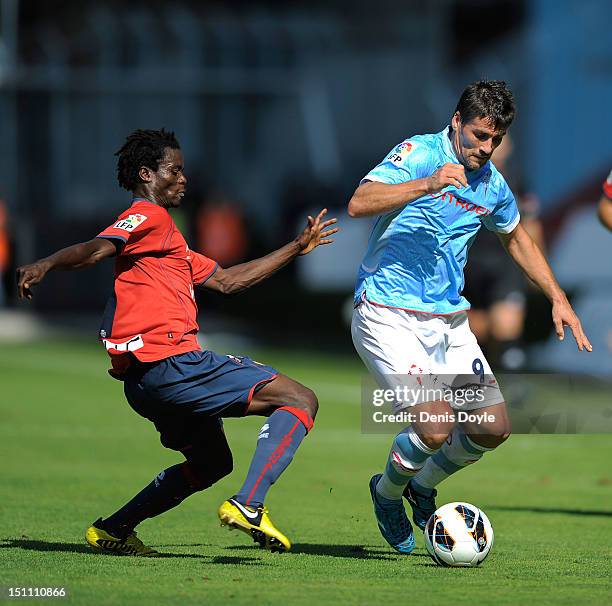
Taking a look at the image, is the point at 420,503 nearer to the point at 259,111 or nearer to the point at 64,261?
the point at 64,261

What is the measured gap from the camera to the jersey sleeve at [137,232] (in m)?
6.67

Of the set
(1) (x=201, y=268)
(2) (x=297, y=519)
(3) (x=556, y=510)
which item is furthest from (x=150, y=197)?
(3) (x=556, y=510)

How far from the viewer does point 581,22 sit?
2480cm

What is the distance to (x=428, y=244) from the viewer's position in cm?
728

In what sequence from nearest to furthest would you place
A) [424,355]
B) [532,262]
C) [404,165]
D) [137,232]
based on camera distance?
[137,232] < [404,165] < [424,355] < [532,262]

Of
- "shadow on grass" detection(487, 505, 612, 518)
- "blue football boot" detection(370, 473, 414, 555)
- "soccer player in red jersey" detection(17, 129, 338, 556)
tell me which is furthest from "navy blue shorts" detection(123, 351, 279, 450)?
"shadow on grass" detection(487, 505, 612, 518)

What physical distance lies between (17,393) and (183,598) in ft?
34.4

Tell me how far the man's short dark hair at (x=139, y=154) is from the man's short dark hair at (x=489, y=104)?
1.43 m

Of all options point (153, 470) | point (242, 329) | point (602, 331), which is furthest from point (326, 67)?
point (153, 470)

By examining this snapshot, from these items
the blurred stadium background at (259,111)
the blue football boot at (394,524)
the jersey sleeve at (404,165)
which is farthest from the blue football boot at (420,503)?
the blurred stadium background at (259,111)

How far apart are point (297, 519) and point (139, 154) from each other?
8.95 ft

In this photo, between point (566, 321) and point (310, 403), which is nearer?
point (310, 403)

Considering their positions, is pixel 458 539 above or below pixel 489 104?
below

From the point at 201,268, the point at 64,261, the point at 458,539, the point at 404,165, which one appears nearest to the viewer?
the point at 64,261
